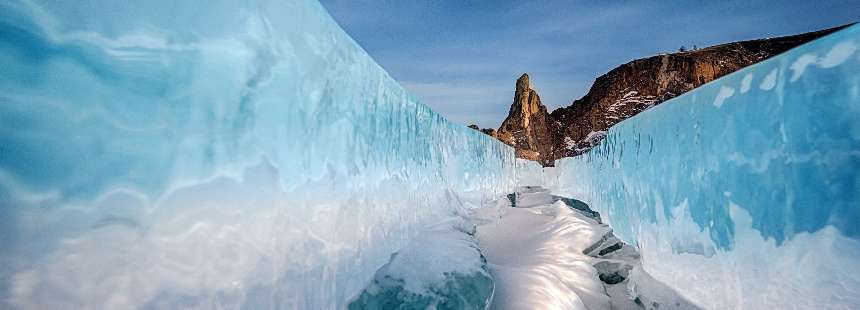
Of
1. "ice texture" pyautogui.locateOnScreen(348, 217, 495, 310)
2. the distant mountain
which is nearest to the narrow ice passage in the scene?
"ice texture" pyautogui.locateOnScreen(348, 217, 495, 310)

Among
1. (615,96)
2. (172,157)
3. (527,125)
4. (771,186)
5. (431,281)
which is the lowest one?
(431,281)

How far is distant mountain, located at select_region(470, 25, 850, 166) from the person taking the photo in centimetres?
4109

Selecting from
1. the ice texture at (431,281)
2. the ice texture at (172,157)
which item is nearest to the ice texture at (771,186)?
the ice texture at (431,281)

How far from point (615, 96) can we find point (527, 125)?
1057 centimetres

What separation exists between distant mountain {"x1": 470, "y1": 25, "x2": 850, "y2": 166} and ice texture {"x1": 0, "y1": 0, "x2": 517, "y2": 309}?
38444 millimetres

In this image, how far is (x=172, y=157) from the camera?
2.84ft

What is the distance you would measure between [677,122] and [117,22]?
279cm

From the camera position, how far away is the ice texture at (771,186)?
1191 millimetres

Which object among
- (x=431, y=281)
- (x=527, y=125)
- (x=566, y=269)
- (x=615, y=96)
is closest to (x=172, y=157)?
(x=431, y=281)

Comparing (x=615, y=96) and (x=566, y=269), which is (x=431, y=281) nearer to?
(x=566, y=269)

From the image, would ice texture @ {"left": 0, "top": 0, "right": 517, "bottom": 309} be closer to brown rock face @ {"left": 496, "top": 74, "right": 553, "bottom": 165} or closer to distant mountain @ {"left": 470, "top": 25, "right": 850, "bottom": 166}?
distant mountain @ {"left": 470, "top": 25, "right": 850, "bottom": 166}

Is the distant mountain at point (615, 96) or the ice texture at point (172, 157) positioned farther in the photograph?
the distant mountain at point (615, 96)

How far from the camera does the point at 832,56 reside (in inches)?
48.6

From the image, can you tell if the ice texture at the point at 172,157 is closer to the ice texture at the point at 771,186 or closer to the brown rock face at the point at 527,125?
the ice texture at the point at 771,186
